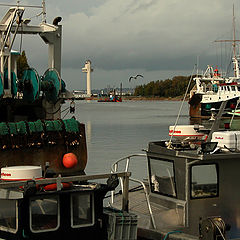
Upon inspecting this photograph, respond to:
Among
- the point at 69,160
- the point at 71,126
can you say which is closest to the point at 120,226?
the point at 69,160

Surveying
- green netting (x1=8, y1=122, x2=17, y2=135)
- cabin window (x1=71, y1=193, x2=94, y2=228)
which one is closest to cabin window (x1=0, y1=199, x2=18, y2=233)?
cabin window (x1=71, y1=193, x2=94, y2=228)

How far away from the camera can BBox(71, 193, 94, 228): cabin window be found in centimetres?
852

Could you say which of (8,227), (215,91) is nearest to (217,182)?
(8,227)

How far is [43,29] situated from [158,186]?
38.4ft

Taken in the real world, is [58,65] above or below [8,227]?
above

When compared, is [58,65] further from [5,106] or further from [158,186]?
[158,186]

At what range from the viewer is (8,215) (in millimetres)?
8242

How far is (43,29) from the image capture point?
20797mm

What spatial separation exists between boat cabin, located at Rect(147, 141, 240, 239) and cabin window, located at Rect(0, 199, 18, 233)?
3359 mm

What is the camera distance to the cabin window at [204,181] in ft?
32.9

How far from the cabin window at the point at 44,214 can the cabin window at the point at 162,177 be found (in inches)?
114

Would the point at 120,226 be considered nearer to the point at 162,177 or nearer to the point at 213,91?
the point at 162,177

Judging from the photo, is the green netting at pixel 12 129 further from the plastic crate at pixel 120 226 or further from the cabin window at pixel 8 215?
the cabin window at pixel 8 215

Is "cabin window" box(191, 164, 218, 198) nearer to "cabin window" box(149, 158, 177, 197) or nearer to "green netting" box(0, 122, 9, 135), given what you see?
"cabin window" box(149, 158, 177, 197)
